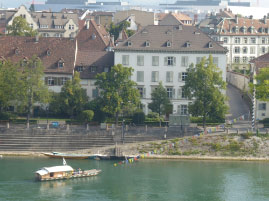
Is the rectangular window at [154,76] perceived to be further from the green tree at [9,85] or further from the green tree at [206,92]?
the green tree at [9,85]

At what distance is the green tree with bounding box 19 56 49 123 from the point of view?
326ft

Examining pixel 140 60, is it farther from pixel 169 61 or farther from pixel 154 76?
pixel 169 61

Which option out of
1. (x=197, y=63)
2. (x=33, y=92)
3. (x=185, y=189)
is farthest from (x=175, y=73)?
(x=185, y=189)

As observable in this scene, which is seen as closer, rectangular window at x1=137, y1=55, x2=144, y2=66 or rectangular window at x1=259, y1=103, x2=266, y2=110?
rectangular window at x1=259, y1=103, x2=266, y2=110

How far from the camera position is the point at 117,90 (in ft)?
326

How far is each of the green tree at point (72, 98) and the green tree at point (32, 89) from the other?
2608 millimetres

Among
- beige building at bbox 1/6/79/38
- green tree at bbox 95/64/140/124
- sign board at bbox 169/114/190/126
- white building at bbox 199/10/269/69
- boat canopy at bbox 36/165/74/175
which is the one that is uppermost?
beige building at bbox 1/6/79/38

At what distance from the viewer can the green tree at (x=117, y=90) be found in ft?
323

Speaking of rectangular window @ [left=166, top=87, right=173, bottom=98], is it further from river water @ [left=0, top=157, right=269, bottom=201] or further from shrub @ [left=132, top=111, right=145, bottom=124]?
river water @ [left=0, top=157, right=269, bottom=201]

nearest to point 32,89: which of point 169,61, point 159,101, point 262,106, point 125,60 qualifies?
point 125,60

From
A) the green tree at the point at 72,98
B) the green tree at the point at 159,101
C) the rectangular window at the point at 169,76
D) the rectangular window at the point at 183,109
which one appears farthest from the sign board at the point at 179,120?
the green tree at the point at 72,98

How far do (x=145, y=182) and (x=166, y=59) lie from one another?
2956 centimetres

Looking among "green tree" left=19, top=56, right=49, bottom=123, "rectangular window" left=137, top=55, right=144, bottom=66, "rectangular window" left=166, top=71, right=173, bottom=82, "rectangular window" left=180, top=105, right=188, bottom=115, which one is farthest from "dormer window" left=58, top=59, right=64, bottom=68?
"rectangular window" left=180, top=105, right=188, bottom=115

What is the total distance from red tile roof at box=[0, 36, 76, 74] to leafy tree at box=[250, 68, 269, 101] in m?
27.5
